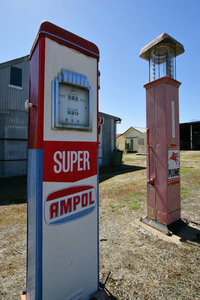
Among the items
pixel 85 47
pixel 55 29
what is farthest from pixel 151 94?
pixel 55 29

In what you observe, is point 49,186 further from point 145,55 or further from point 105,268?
point 145,55

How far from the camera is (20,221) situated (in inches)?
135

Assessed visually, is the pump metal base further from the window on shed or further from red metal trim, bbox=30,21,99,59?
the window on shed

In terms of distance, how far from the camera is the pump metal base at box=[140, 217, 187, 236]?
112 inches

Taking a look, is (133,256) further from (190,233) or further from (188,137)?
(188,137)

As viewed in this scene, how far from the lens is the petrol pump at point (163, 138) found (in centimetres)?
293

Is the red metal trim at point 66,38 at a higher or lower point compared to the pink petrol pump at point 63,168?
higher

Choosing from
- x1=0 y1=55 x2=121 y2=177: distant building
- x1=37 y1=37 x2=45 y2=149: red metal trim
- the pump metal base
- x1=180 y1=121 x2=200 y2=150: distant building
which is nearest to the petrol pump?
the pump metal base

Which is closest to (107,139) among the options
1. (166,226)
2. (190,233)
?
(166,226)

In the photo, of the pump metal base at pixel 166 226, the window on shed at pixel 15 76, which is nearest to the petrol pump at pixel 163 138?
the pump metal base at pixel 166 226

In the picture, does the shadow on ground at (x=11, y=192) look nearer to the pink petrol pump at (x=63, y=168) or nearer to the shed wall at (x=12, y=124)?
the shed wall at (x=12, y=124)

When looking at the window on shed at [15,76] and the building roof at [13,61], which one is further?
the window on shed at [15,76]

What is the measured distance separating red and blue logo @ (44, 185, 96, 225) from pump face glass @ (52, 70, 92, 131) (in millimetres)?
564

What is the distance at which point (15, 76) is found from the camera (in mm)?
8227
